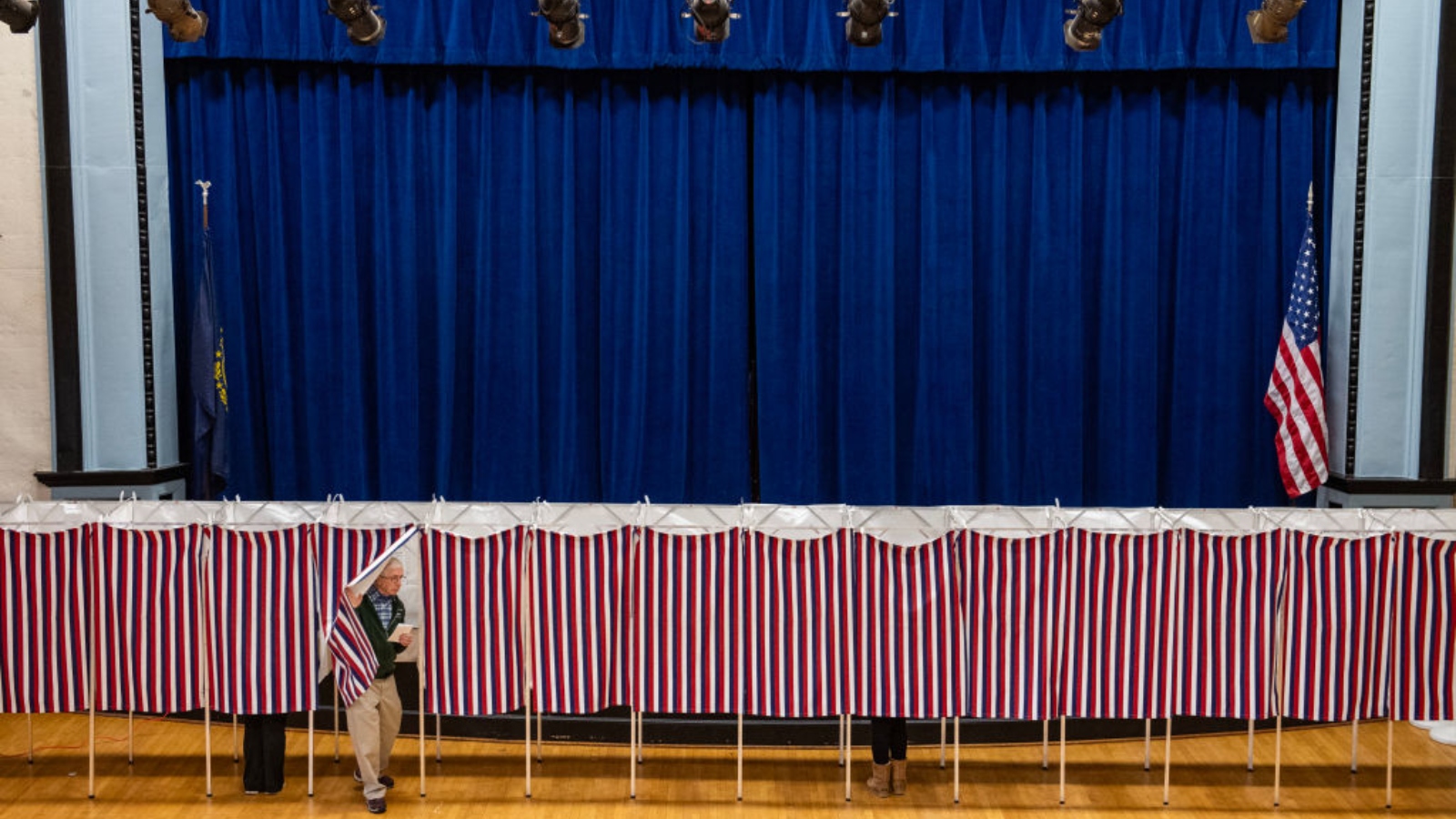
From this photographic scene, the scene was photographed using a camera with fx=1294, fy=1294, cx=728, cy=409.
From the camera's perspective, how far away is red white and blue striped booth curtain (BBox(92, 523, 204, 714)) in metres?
7.56

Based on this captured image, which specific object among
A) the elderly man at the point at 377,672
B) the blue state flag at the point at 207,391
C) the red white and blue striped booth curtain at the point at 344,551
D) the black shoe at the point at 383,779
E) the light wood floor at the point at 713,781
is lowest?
the light wood floor at the point at 713,781

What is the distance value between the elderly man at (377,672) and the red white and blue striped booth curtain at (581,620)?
79 centimetres

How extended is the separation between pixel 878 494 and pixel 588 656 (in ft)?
13.8

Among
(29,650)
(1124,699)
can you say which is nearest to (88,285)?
(29,650)

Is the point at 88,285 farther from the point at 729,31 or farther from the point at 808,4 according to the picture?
the point at 808,4

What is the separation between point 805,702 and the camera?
302 inches

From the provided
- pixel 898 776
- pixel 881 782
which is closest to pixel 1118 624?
pixel 898 776

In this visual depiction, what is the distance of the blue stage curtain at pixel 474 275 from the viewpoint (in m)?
11.1

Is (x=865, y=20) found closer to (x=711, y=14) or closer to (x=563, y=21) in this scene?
(x=711, y=14)

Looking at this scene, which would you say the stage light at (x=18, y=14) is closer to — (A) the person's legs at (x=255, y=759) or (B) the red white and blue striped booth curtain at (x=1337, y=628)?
(A) the person's legs at (x=255, y=759)

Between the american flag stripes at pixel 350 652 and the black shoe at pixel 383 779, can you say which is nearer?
the american flag stripes at pixel 350 652

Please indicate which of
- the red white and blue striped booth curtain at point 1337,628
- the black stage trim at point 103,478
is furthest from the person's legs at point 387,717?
the red white and blue striped booth curtain at point 1337,628

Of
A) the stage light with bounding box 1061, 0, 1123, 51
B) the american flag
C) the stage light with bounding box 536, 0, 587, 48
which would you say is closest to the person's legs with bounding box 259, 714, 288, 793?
the stage light with bounding box 536, 0, 587, 48

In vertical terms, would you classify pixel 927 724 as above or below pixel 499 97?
below
